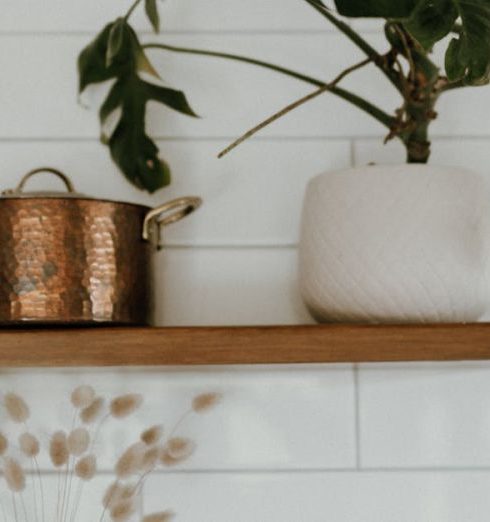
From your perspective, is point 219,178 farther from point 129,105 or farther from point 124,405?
point 124,405

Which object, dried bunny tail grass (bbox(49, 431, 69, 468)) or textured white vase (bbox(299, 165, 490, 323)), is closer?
textured white vase (bbox(299, 165, 490, 323))

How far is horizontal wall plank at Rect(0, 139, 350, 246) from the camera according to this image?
1.06 m

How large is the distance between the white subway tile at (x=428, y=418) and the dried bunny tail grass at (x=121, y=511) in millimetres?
290

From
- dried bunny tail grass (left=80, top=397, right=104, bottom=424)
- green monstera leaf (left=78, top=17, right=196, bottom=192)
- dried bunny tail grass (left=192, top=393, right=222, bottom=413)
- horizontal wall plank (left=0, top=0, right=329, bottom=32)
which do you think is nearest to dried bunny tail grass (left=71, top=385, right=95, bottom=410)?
dried bunny tail grass (left=80, top=397, right=104, bottom=424)

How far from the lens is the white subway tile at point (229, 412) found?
103 cm

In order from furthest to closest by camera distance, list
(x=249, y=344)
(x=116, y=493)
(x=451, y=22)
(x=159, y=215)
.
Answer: (x=116, y=493), (x=159, y=215), (x=249, y=344), (x=451, y=22)

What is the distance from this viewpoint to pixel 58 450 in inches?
37.5

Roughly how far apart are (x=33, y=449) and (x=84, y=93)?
450 millimetres

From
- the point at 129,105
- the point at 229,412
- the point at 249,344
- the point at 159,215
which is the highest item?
the point at 129,105

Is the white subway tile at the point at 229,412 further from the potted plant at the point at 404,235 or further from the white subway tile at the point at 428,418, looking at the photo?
the potted plant at the point at 404,235

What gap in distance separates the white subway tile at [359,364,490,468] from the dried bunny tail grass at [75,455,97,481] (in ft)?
1.07

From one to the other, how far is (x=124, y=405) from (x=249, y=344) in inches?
9.0

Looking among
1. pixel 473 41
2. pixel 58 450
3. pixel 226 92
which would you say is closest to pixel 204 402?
pixel 58 450

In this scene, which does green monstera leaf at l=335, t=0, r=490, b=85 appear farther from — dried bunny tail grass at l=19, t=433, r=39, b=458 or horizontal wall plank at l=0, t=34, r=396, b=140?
dried bunny tail grass at l=19, t=433, r=39, b=458
